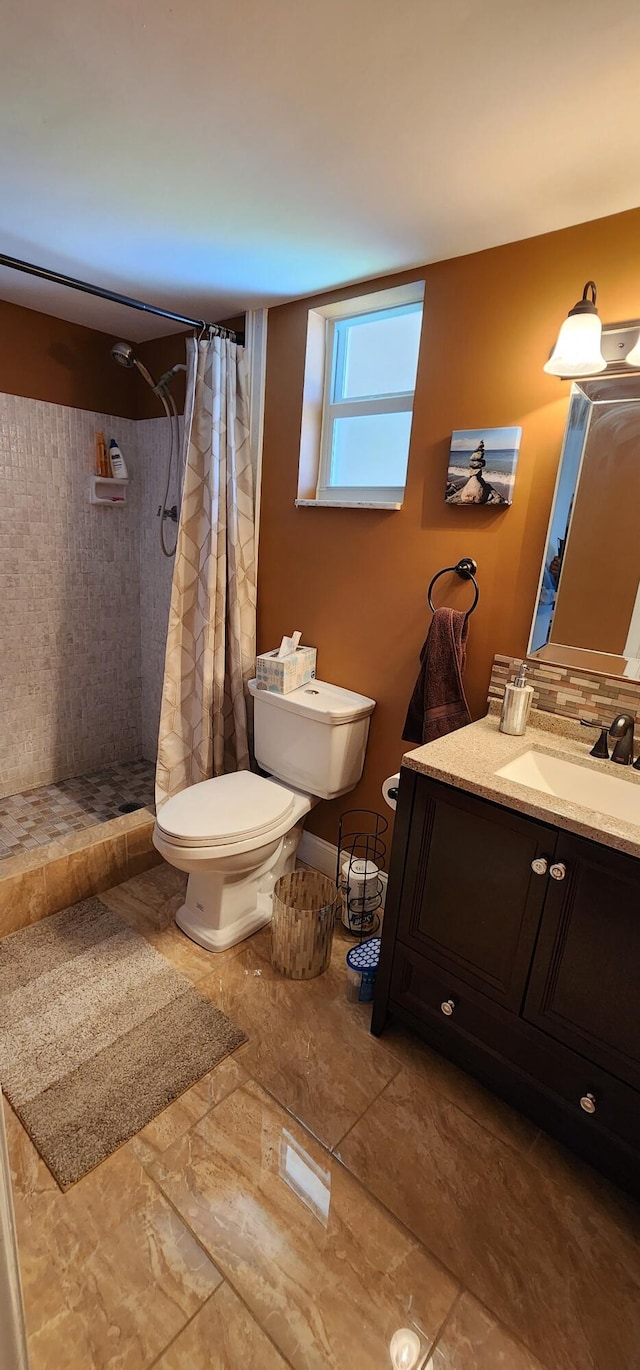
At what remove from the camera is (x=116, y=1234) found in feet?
3.69

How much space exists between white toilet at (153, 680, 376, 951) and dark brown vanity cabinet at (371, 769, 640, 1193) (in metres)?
0.52

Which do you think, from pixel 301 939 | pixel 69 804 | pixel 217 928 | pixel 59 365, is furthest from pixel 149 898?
pixel 59 365

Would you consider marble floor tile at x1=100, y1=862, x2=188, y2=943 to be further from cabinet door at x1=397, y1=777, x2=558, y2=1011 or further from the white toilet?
cabinet door at x1=397, y1=777, x2=558, y2=1011

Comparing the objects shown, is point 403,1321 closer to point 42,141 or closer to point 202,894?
point 202,894

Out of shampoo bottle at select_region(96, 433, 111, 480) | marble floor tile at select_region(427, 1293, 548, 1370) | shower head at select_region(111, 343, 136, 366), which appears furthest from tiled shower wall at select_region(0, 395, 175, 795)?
marble floor tile at select_region(427, 1293, 548, 1370)

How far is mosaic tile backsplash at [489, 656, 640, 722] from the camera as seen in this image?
1.48 m

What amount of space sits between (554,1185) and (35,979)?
1.47m

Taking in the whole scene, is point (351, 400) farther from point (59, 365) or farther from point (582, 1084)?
point (582, 1084)

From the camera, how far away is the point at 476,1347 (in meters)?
1.01

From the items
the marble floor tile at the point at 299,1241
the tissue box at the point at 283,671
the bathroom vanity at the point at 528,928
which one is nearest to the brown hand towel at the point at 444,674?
the bathroom vanity at the point at 528,928

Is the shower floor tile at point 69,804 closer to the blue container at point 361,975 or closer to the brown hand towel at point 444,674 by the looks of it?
the blue container at point 361,975

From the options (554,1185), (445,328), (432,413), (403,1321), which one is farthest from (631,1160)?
(445,328)

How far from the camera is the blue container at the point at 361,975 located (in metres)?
1.67

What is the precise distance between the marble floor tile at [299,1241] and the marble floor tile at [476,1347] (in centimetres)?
2
